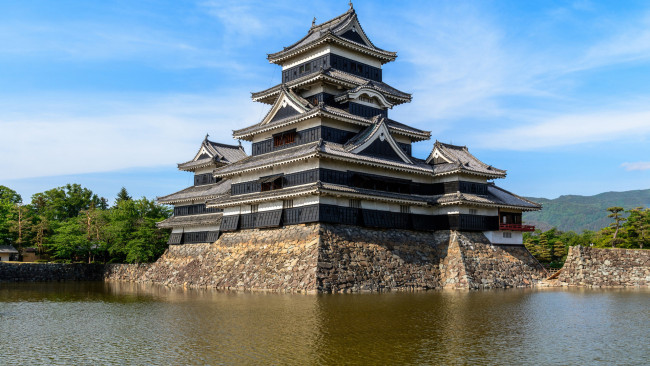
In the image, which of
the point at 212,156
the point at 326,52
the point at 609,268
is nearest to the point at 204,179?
the point at 212,156

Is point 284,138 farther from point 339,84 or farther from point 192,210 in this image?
point 192,210

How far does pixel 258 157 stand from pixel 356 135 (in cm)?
777

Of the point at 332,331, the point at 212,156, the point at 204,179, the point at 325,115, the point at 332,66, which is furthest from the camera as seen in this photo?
the point at 204,179

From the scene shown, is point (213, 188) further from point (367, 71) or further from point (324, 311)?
point (324, 311)

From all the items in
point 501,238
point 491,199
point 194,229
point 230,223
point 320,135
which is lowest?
point 501,238

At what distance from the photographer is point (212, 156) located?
5238 centimetres

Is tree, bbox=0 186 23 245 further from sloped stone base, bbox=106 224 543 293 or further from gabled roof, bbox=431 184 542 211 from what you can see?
gabled roof, bbox=431 184 542 211

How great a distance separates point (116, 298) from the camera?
108 ft

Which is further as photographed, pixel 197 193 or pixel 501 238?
pixel 197 193

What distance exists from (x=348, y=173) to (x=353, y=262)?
639cm

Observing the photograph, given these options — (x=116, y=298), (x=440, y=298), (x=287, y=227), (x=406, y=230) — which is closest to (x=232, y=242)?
(x=287, y=227)

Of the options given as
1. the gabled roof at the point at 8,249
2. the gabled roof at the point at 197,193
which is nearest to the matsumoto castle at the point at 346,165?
the gabled roof at the point at 197,193

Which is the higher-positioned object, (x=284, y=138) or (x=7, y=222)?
(x=284, y=138)

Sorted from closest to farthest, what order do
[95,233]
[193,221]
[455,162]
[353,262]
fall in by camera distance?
[353,262] → [455,162] → [193,221] → [95,233]
